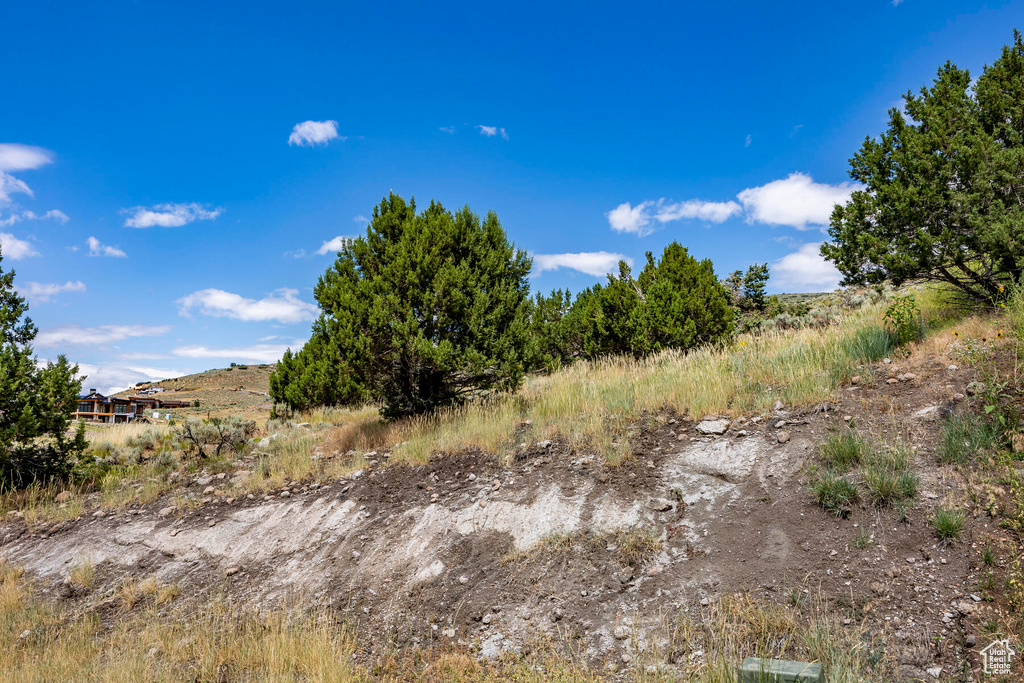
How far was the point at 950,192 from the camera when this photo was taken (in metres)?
7.33

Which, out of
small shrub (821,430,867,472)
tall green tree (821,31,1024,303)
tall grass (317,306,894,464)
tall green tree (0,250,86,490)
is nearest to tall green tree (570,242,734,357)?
tall grass (317,306,894,464)

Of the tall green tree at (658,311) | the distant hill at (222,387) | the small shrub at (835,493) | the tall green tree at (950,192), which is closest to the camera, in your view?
the small shrub at (835,493)

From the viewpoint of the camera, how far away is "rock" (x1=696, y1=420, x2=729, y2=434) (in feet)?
18.8

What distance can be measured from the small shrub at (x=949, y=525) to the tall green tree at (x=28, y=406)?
1259 cm

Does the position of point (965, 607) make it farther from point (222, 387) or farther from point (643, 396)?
point (222, 387)

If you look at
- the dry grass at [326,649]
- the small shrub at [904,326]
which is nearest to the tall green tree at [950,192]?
the small shrub at [904,326]

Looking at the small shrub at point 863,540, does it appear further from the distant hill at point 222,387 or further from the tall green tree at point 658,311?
the distant hill at point 222,387

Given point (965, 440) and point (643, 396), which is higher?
point (643, 396)

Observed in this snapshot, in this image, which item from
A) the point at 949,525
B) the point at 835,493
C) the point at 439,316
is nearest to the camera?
the point at 949,525

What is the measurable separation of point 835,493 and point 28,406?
476 inches

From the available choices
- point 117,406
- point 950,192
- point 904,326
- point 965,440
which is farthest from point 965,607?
point 117,406

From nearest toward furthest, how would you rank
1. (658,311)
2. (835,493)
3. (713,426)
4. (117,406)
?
(835,493) → (713,426) → (658,311) → (117,406)

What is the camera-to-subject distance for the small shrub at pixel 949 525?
3471 mm

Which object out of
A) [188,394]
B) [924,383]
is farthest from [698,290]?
[188,394]
